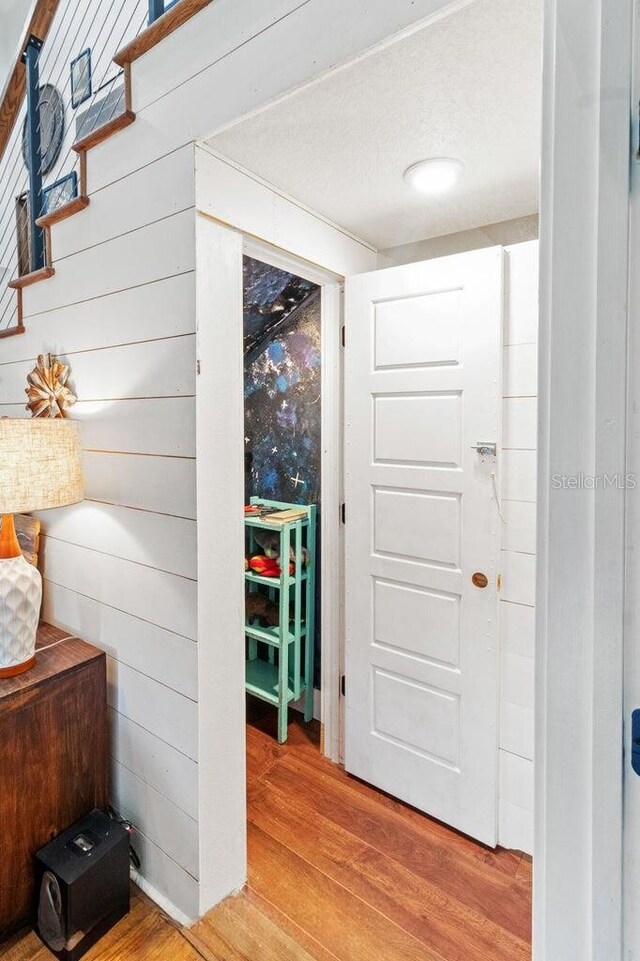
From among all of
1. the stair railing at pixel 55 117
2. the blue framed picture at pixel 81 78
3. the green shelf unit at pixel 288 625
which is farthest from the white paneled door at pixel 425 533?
the blue framed picture at pixel 81 78

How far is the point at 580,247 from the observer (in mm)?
667

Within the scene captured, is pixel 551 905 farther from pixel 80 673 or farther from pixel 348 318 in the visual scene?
pixel 348 318

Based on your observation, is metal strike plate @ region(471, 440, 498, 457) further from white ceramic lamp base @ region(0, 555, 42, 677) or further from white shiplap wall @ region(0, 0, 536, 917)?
white ceramic lamp base @ region(0, 555, 42, 677)

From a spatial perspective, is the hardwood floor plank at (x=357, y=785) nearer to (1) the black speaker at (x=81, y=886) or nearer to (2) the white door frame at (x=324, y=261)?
(2) the white door frame at (x=324, y=261)

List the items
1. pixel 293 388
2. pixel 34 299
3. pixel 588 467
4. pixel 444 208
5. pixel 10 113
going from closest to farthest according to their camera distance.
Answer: pixel 588 467 → pixel 444 208 → pixel 34 299 → pixel 10 113 → pixel 293 388

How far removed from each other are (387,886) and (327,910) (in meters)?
0.21

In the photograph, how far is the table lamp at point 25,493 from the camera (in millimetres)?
1312

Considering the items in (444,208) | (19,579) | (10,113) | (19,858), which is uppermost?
(10,113)

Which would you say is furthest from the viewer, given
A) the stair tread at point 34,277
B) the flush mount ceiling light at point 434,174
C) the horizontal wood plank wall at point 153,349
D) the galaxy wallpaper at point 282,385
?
the galaxy wallpaper at point 282,385

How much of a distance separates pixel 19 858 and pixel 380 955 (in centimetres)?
101

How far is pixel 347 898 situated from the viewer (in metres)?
1.46

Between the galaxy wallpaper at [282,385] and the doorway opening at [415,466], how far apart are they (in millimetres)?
383

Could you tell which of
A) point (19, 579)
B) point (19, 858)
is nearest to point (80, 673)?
point (19, 579)

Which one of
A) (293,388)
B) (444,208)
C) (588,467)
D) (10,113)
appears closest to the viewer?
(588,467)
